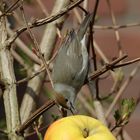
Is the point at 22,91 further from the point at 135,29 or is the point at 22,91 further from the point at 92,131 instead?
the point at 92,131

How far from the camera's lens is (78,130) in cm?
67

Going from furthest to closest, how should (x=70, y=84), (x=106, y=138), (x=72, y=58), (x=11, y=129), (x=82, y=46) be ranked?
1. (x=82, y=46)
2. (x=72, y=58)
3. (x=70, y=84)
4. (x=11, y=129)
5. (x=106, y=138)

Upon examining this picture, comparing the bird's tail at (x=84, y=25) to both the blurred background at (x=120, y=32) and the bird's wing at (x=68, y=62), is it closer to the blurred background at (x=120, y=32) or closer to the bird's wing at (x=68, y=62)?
the bird's wing at (x=68, y=62)

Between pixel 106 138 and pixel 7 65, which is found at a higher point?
pixel 7 65

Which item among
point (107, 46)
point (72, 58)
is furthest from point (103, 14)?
point (72, 58)

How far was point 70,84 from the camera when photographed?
3.30 ft

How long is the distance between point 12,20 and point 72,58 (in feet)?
2.27

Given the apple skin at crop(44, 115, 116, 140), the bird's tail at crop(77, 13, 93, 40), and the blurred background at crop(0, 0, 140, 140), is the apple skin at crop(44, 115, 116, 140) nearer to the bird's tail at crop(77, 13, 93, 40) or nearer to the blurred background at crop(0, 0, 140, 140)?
the bird's tail at crop(77, 13, 93, 40)

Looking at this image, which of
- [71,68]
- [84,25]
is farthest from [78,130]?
[84,25]

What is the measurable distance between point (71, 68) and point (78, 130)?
37 cm

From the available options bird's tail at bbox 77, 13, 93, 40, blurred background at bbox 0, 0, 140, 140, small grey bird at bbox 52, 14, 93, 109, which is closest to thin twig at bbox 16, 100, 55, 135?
small grey bird at bbox 52, 14, 93, 109

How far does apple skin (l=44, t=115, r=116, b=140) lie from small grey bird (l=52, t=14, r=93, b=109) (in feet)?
0.50

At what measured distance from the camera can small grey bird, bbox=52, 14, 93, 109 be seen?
0.92m

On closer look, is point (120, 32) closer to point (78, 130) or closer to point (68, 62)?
point (68, 62)
